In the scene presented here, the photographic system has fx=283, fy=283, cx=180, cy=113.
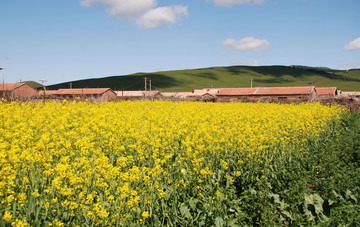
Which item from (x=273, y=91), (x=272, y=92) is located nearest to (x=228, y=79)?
(x=273, y=91)

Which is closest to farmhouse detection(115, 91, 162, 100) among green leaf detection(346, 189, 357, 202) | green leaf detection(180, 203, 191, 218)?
green leaf detection(346, 189, 357, 202)

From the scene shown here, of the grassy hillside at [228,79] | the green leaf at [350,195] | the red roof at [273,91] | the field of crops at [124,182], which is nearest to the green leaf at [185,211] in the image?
the field of crops at [124,182]

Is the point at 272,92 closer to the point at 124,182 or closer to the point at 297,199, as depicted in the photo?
the point at 297,199

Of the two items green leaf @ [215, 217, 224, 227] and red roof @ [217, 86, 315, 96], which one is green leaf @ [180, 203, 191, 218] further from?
red roof @ [217, 86, 315, 96]

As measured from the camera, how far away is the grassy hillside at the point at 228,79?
122m

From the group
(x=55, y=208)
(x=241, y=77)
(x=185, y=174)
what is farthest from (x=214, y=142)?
(x=241, y=77)

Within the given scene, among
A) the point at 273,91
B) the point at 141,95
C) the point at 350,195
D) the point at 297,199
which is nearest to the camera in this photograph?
the point at 297,199

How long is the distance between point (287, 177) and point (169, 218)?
3.22m

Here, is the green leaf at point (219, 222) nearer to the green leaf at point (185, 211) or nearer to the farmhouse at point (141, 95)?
the green leaf at point (185, 211)

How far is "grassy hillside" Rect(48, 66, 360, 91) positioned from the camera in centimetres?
12219

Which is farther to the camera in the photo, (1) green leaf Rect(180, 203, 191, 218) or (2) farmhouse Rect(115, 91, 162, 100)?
(2) farmhouse Rect(115, 91, 162, 100)

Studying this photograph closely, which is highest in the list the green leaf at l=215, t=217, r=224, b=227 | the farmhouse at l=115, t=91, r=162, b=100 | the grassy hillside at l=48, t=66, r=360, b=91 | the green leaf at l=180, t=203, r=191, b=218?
the grassy hillside at l=48, t=66, r=360, b=91

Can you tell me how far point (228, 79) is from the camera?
149 m

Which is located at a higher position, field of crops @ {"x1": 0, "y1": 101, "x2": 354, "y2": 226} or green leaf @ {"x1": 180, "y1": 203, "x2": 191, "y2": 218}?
field of crops @ {"x1": 0, "y1": 101, "x2": 354, "y2": 226}
